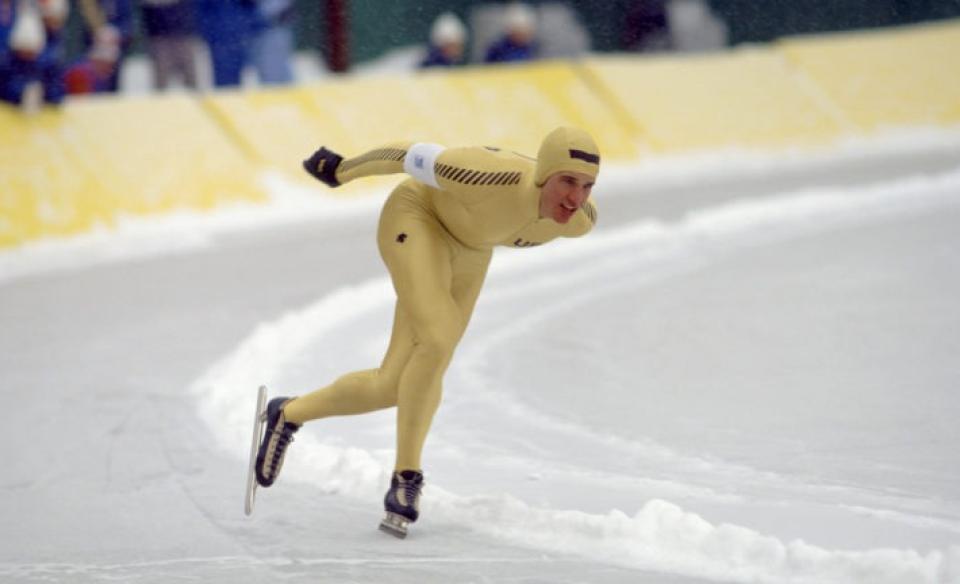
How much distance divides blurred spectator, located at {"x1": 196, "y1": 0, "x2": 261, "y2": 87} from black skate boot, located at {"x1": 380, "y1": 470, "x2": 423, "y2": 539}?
29.4 ft

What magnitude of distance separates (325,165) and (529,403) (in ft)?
6.24

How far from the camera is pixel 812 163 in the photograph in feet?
53.3

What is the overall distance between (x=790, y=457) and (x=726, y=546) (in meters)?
1.32

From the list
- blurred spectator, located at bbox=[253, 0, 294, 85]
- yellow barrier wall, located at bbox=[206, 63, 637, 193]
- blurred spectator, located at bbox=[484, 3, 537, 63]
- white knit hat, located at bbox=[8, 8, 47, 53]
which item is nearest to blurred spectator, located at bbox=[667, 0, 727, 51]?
blurred spectator, located at bbox=[484, 3, 537, 63]

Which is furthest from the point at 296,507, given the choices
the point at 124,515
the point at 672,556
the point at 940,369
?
the point at 940,369

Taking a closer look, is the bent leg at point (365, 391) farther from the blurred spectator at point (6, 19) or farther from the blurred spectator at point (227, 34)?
the blurred spectator at point (227, 34)

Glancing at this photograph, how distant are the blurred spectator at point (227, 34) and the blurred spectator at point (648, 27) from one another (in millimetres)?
6372

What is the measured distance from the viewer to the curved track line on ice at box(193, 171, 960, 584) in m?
5.14

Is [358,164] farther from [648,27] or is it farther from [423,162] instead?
[648,27]

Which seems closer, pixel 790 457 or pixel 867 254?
pixel 790 457

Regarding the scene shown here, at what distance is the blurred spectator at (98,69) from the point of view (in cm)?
1398

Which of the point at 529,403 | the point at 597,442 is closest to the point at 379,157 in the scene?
the point at 597,442

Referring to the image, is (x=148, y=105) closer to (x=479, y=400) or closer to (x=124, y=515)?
(x=479, y=400)

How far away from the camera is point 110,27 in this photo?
14.9 metres
